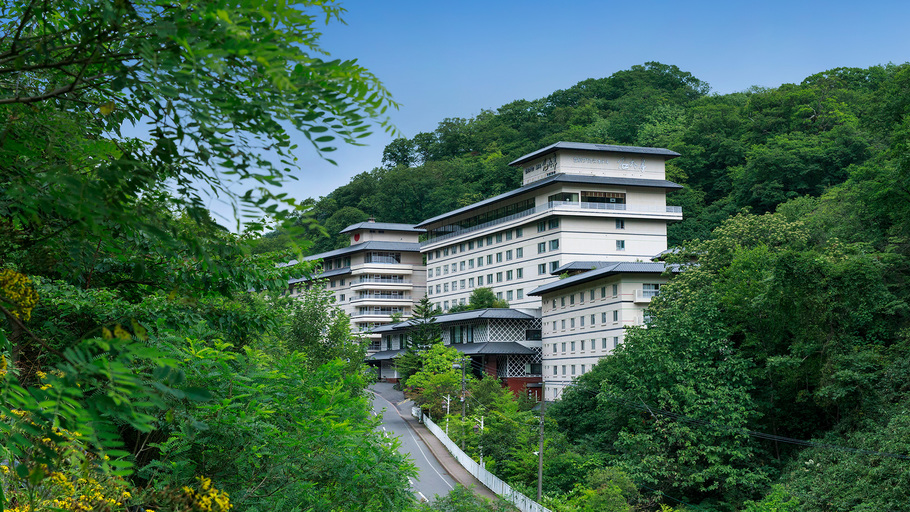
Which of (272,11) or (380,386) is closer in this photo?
(272,11)

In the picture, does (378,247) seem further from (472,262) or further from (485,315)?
(485,315)

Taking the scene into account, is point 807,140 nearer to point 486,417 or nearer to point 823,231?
point 823,231

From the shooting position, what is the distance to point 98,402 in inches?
103

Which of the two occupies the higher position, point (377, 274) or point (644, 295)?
point (377, 274)

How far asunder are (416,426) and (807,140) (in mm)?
41098

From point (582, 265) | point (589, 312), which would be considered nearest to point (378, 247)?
point (582, 265)

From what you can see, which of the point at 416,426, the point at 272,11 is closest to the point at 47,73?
the point at 272,11

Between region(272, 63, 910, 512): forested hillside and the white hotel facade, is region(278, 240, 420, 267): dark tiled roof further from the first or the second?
region(272, 63, 910, 512): forested hillside

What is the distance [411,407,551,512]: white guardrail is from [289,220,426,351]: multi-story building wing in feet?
137

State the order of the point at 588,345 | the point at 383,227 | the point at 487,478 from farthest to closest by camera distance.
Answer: the point at 383,227
the point at 588,345
the point at 487,478

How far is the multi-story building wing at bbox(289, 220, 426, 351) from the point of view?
92562 millimetres

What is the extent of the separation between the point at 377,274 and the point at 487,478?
193ft

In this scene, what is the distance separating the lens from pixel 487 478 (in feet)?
118

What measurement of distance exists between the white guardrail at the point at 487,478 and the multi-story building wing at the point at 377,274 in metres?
41.7
